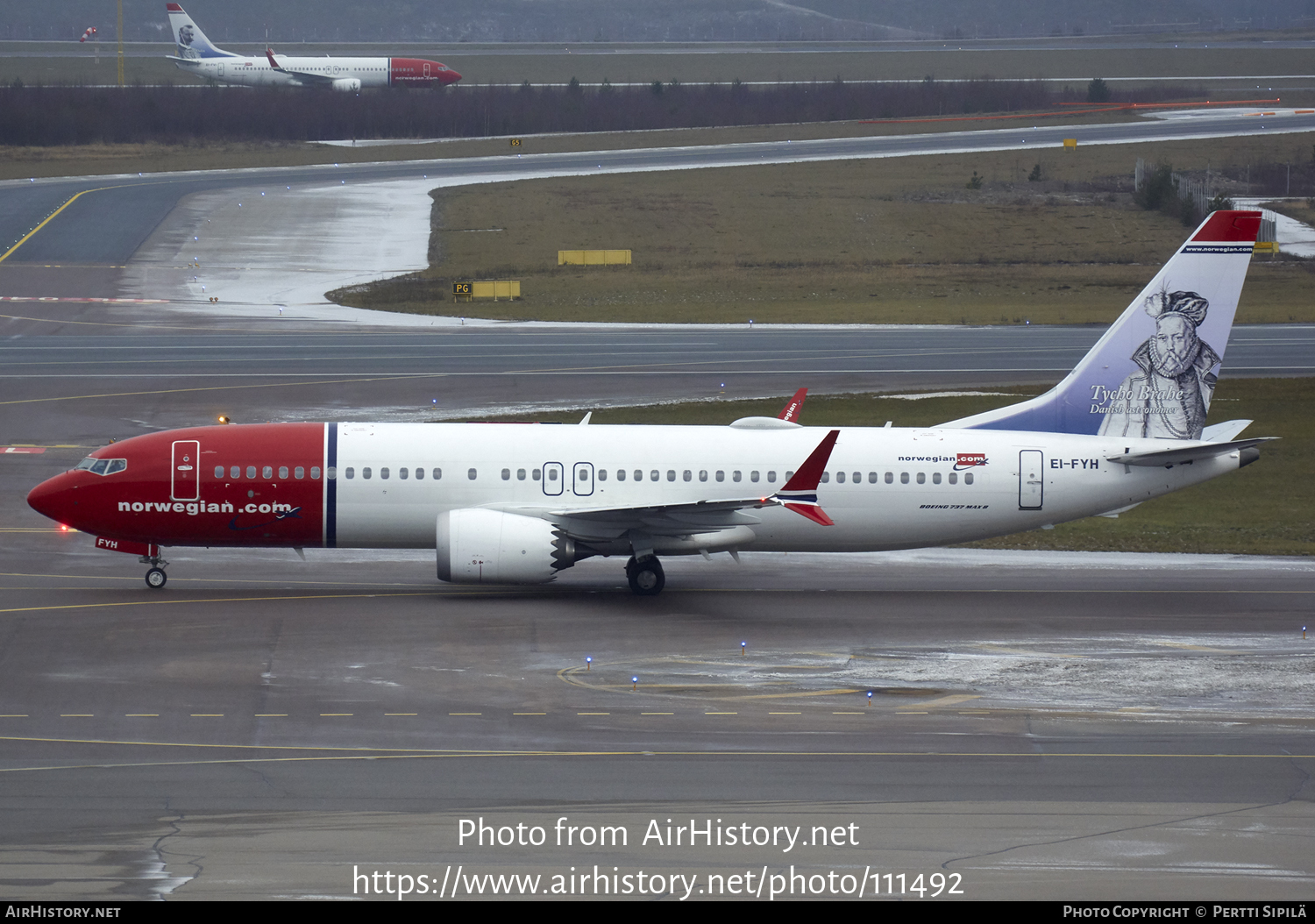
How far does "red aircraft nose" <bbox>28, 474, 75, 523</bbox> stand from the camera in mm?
36500

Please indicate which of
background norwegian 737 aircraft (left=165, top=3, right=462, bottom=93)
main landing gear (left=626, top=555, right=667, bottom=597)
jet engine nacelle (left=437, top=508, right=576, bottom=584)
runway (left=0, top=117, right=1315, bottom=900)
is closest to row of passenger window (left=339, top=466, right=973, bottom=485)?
jet engine nacelle (left=437, top=508, right=576, bottom=584)

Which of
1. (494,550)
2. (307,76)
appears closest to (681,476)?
(494,550)

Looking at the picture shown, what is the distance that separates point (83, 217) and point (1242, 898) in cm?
10273

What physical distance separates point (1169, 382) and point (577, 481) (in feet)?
51.1

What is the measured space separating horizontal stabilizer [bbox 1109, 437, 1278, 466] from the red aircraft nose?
84.9 ft

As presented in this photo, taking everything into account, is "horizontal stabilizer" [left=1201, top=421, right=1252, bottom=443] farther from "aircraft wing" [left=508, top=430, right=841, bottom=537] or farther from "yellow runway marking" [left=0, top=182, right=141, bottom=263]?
"yellow runway marking" [left=0, top=182, right=141, bottom=263]

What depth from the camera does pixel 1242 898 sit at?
19094 millimetres

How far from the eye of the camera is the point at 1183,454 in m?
37.3

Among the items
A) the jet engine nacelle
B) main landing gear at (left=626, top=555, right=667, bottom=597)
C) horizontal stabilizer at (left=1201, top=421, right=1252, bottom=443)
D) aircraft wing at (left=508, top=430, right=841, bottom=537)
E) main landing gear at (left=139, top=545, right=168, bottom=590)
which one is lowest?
main landing gear at (left=139, top=545, right=168, bottom=590)

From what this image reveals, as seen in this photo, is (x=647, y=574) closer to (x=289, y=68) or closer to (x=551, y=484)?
(x=551, y=484)

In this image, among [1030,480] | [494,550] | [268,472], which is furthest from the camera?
[1030,480]

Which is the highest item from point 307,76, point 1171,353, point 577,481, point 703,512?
point 307,76

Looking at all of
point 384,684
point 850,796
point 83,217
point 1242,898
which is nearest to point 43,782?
point 384,684
